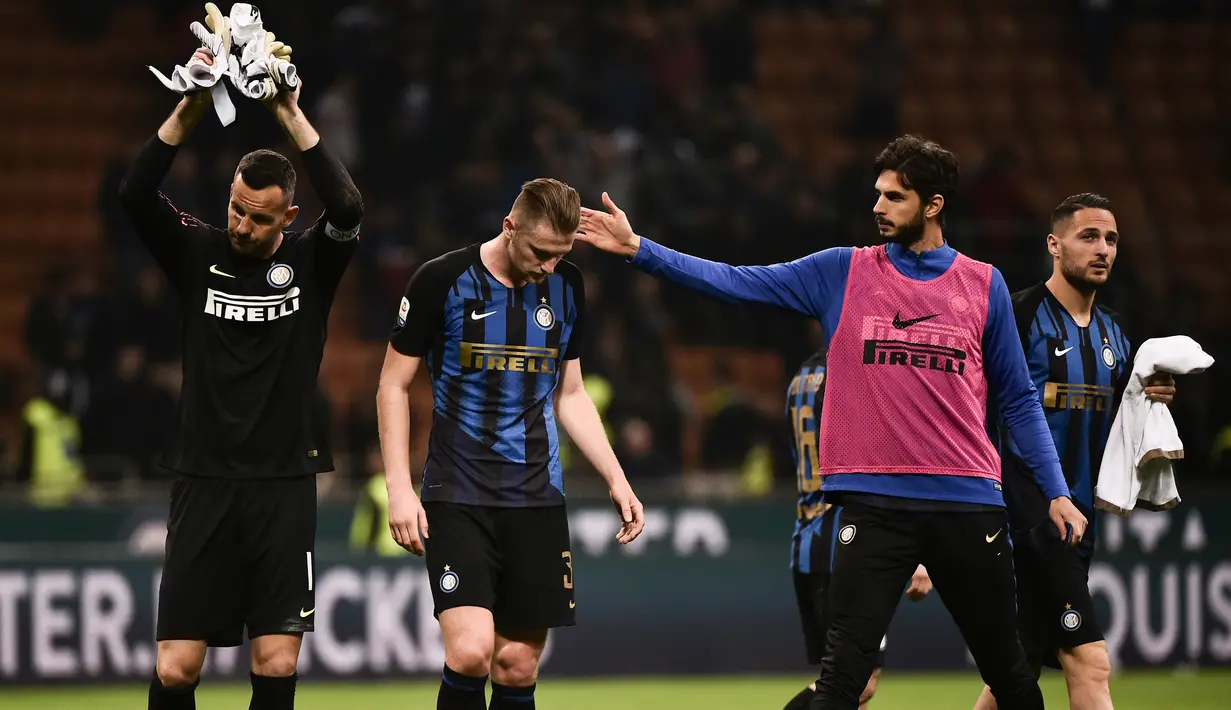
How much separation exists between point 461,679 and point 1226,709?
5460mm

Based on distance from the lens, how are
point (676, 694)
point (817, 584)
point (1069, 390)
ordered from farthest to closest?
point (676, 694)
point (817, 584)
point (1069, 390)

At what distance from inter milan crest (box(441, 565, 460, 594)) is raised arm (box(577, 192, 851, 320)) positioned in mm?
1305

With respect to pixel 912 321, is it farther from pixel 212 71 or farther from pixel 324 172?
pixel 212 71

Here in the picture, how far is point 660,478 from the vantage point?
42.8ft

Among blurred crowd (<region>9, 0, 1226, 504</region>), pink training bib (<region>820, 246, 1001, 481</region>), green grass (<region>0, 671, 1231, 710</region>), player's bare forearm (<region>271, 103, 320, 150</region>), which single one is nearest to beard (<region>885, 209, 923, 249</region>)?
pink training bib (<region>820, 246, 1001, 481</region>)

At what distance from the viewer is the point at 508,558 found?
19.8 ft

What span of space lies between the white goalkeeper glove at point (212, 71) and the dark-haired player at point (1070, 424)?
3.24 meters

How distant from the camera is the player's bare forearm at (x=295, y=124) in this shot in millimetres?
5617

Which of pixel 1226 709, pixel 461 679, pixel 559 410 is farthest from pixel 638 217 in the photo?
pixel 461 679

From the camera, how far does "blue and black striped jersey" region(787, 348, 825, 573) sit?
684cm

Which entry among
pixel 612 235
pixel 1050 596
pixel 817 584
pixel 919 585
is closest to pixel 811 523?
pixel 817 584

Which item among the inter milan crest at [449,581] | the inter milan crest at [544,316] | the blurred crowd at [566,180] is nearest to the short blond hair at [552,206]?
the inter milan crest at [544,316]

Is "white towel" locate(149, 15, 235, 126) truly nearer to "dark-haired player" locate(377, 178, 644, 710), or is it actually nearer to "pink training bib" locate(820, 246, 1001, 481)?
"dark-haired player" locate(377, 178, 644, 710)

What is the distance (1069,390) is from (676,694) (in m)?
4.70
